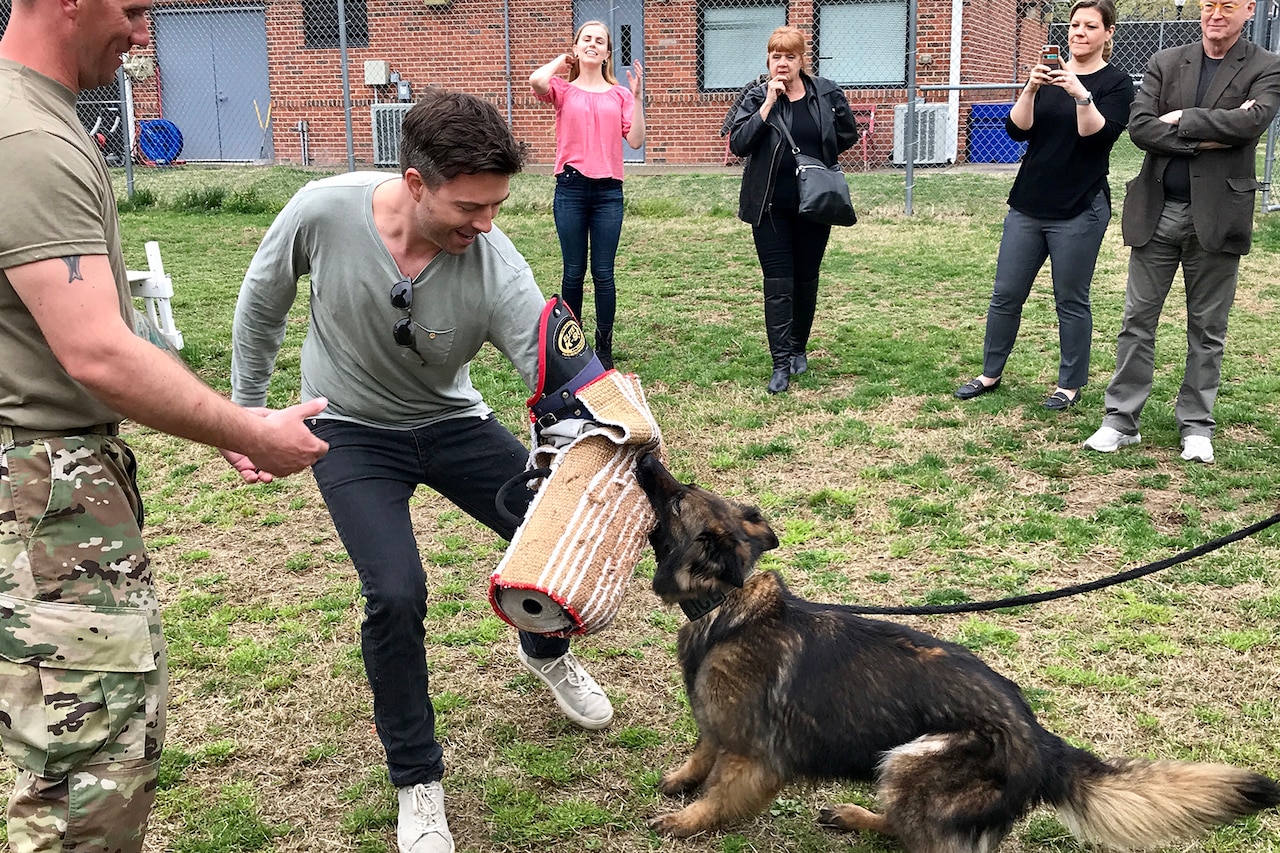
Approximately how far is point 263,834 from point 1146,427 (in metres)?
5.48

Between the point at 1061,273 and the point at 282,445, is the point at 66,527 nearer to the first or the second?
the point at 282,445

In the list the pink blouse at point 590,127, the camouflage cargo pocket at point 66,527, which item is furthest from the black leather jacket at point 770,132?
the camouflage cargo pocket at point 66,527

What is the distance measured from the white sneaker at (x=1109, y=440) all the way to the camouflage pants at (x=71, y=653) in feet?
17.6

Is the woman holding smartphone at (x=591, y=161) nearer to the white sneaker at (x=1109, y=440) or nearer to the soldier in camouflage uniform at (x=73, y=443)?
the white sneaker at (x=1109, y=440)

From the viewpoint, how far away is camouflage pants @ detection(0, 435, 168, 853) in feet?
6.63

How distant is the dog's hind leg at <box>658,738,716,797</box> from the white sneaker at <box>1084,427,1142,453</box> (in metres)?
3.81

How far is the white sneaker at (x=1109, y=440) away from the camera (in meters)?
6.05

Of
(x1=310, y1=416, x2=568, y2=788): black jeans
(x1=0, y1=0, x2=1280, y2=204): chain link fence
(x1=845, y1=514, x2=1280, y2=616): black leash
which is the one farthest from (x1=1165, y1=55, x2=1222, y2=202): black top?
(x1=0, y1=0, x2=1280, y2=204): chain link fence

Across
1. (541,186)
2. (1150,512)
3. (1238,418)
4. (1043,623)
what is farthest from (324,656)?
(541,186)

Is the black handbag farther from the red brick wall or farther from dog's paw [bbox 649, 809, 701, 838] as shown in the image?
the red brick wall

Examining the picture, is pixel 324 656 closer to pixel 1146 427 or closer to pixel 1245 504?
pixel 1245 504

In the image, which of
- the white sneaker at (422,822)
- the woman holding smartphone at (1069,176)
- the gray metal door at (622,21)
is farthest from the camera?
the gray metal door at (622,21)

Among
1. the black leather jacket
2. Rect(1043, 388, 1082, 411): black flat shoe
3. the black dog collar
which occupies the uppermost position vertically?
the black leather jacket

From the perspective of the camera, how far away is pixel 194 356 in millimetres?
7992
